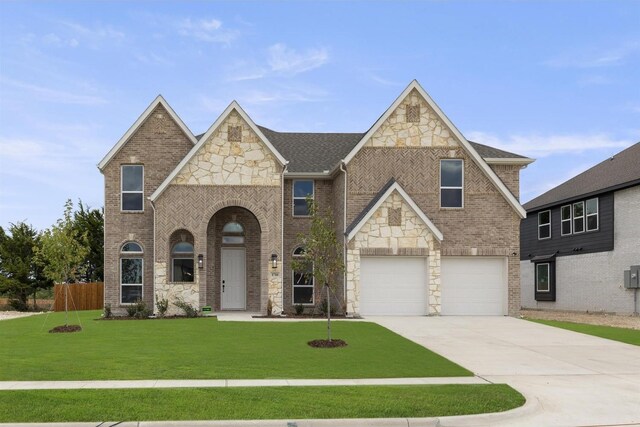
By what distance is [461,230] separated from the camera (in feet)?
86.4

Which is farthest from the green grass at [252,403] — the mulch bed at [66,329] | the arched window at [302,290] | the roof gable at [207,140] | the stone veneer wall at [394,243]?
the arched window at [302,290]

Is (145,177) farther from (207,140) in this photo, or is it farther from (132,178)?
(207,140)

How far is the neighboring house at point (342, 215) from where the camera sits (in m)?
25.5

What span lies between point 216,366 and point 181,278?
543 inches

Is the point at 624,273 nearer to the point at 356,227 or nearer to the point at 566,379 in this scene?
the point at 356,227

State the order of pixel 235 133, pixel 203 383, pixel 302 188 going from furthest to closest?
pixel 302 188, pixel 235 133, pixel 203 383

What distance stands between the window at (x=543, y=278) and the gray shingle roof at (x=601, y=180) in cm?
353

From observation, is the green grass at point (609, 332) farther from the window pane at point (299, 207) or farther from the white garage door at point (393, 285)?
the window pane at point (299, 207)

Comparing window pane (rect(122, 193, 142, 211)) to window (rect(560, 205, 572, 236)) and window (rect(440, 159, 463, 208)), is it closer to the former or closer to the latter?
window (rect(440, 159, 463, 208))

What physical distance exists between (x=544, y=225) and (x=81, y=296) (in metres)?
26.6

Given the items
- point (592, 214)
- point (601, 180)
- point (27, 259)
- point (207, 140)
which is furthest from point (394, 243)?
point (27, 259)

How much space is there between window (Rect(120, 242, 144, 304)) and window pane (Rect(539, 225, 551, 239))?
23.8m

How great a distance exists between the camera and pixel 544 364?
46.5 ft

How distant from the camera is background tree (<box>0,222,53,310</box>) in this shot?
38375 mm
